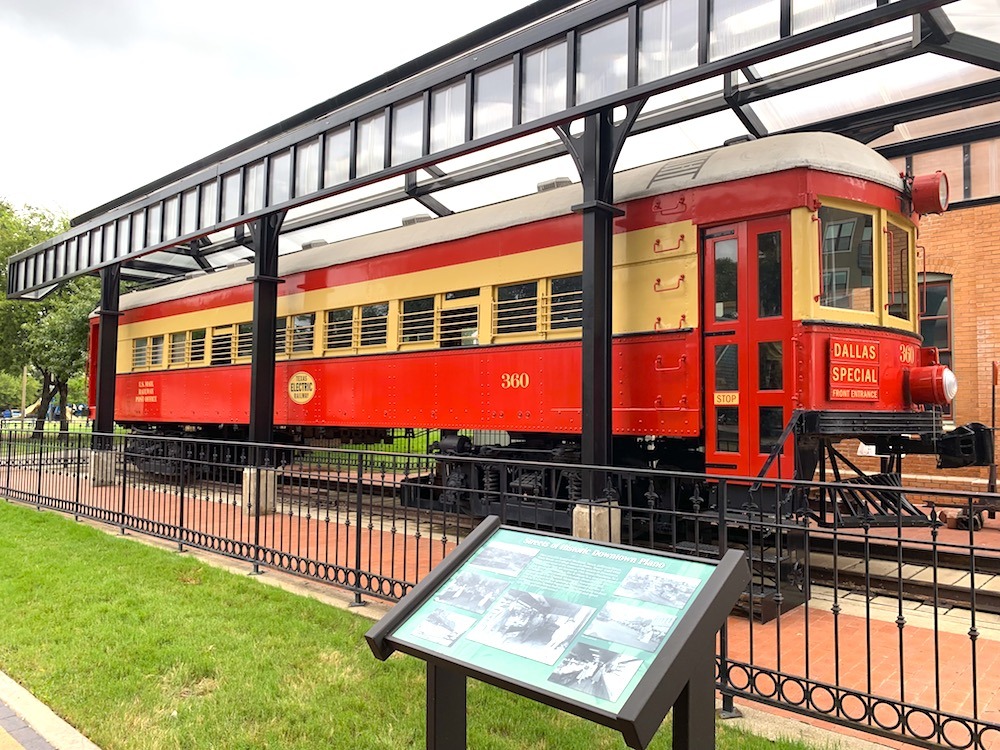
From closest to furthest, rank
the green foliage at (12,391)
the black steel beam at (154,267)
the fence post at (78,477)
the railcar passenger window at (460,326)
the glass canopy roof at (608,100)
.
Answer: the glass canopy roof at (608,100) → the railcar passenger window at (460,326) → the fence post at (78,477) → the black steel beam at (154,267) → the green foliage at (12,391)

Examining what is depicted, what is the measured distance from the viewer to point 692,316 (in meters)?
6.59

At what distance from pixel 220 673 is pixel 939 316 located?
406 inches

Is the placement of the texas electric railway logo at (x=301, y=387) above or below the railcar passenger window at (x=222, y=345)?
below

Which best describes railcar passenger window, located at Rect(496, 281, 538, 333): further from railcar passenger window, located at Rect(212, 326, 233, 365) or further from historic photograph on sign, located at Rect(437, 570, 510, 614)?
railcar passenger window, located at Rect(212, 326, 233, 365)

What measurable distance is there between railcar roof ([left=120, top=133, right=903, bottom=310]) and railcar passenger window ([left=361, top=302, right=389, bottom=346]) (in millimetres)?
748

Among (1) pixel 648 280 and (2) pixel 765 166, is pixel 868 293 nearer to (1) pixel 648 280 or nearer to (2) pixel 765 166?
(2) pixel 765 166

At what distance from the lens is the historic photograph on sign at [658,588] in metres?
2.39

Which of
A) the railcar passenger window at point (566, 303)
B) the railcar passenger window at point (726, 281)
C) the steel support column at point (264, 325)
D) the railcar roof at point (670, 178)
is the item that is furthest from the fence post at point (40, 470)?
the railcar passenger window at point (726, 281)

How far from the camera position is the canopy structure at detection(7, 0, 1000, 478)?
5613 millimetres

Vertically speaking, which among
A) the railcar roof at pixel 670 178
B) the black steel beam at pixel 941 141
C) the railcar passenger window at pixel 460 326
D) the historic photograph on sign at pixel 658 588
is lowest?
the historic photograph on sign at pixel 658 588

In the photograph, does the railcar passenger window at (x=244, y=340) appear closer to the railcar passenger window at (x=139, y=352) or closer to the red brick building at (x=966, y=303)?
the railcar passenger window at (x=139, y=352)

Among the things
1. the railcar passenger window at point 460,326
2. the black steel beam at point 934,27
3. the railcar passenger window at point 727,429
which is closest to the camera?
the black steel beam at point 934,27

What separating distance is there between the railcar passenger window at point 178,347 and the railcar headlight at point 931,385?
12.4 m

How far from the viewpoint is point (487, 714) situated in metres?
3.69
